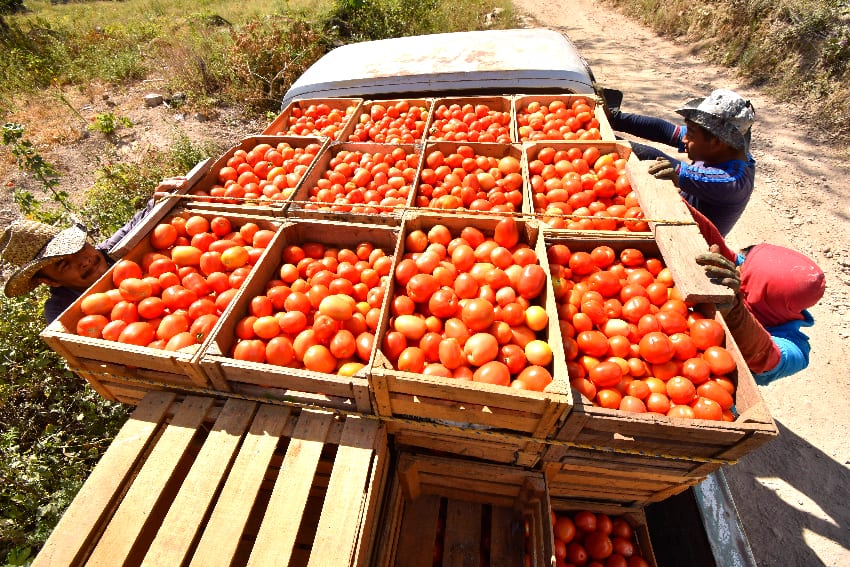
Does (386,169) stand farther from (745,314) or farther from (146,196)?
(146,196)

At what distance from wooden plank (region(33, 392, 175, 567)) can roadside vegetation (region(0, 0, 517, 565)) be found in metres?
1.27

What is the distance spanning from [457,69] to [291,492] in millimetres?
6226

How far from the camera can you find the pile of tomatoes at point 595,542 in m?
3.17

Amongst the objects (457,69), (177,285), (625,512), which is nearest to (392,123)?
(457,69)

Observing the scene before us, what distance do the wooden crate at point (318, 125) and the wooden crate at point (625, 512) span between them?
499 cm

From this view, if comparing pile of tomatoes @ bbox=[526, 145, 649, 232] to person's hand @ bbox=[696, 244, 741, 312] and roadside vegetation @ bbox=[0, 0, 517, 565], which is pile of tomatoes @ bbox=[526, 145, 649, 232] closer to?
person's hand @ bbox=[696, 244, 741, 312]

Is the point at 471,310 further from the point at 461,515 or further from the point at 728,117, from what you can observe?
the point at 728,117

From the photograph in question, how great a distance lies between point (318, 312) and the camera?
2.90 meters

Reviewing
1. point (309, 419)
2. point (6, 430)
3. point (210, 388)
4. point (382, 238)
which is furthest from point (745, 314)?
point (6, 430)

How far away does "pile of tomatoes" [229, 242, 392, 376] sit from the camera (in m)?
2.63

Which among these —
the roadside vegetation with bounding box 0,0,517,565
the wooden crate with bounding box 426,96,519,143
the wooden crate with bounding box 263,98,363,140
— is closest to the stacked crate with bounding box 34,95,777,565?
the roadside vegetation with bounding box 0,0,517,565

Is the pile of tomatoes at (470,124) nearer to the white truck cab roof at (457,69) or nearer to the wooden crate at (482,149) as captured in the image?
the wooden crate at (482,149)

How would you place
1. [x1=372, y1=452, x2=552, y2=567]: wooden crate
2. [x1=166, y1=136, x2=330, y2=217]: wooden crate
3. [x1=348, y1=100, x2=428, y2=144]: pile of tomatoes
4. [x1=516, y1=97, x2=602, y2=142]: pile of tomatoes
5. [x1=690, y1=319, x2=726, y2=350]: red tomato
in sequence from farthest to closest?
1. [x1=348, y1=100, x2=428, y2=144]: pile of tomatoes
2. [x1=516, y1=97, x2=602, y2=142]: pile of tomatoes
3. [x1=166, y1=136, x2=330, y2=217]: wooden crate
4. [x1=372, y1=452, x2=552, y2=567]: wooden crate
5. [x1=690, y1=319, x2=726, y2=350]: red tomato

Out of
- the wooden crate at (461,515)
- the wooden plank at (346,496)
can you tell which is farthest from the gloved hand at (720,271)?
the wooden plank at (346,496)
